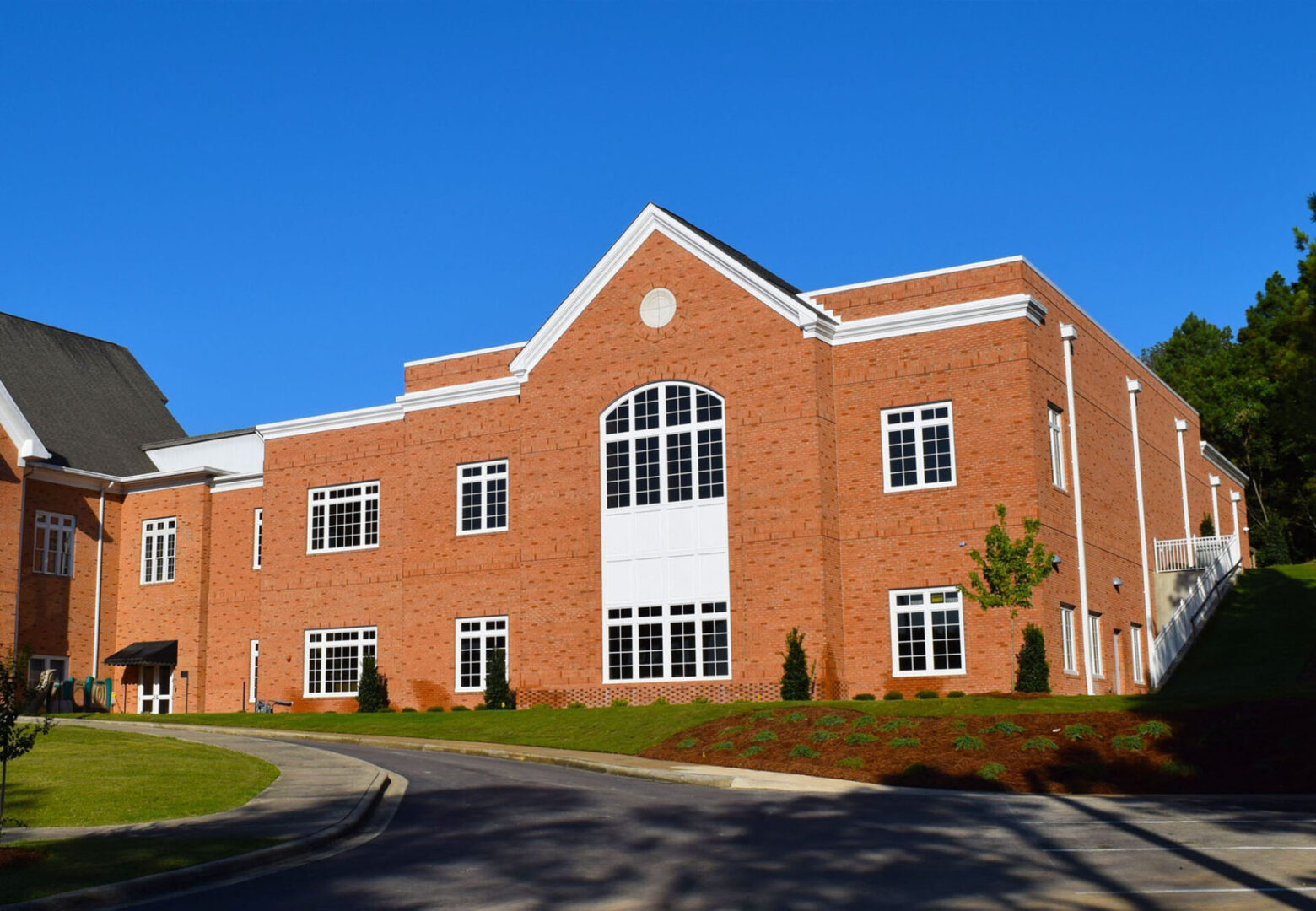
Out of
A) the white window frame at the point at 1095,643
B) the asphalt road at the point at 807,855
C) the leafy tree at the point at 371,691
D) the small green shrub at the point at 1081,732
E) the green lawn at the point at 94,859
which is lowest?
the asphalt road at the point at 807,855

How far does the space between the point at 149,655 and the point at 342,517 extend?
27.2 feet

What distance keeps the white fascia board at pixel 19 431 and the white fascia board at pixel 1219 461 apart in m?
39.0

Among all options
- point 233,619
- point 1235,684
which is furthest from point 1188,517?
point 233,619

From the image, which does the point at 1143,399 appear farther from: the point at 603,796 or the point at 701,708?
the point at 603,796

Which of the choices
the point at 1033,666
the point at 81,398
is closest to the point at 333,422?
the point at 81,398

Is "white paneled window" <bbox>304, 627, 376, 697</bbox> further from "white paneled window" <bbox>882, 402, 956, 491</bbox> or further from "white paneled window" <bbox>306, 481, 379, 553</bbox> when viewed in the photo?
"white paneled window" <bbox>882, 402, 956, 491</bbox>

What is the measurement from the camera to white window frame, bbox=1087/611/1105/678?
33.0 m

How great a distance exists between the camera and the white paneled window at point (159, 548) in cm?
4481

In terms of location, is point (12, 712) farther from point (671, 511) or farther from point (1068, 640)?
point (1068, 640)

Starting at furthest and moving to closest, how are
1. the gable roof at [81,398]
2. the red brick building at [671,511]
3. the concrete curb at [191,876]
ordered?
the gable roof at [81,398]
the red brick building at [671,511]
the concrete curb at [191,876]

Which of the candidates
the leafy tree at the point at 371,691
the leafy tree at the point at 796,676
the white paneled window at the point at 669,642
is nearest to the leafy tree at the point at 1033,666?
the leafy tree at the point at 796,676

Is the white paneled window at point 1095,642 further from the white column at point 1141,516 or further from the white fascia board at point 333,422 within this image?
the white fascia board at point 333,422

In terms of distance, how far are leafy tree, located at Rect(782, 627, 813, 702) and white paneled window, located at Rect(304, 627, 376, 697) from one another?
14.0 metres

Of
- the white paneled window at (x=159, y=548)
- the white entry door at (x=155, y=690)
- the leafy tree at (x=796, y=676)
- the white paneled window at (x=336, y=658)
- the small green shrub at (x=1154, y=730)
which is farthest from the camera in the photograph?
the white paneled window at (x=159, y=548)
